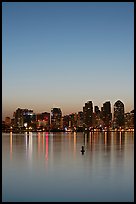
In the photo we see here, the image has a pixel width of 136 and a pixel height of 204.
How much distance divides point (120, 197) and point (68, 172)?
6817 mm

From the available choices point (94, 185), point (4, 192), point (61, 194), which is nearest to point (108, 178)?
point (94, 185)

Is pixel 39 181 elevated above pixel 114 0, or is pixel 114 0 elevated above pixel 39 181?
pixel 114 0

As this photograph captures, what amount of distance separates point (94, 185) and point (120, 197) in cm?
226

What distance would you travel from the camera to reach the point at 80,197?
1148 centimetres

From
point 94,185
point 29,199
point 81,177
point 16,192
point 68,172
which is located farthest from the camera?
point 68,172

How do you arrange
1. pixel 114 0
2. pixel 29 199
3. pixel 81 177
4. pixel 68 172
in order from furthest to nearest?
pixel 68 172 → pixel 81 177 → pixel 29 199 → pixel 114 0

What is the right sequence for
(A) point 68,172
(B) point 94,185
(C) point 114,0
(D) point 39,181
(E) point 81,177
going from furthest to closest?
(A) point 68,172 → (E) point 81,177 → (D) point 39,181 → (B) point 94,185 → (C) point 114,0

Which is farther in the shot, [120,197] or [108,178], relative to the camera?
[108,178]

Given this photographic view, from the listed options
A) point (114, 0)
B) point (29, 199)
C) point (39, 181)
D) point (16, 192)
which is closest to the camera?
point (114, 0)

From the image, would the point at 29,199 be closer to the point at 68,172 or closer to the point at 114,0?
the point at 68,172

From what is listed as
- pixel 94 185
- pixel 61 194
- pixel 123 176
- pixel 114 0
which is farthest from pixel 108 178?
pixel 114 0

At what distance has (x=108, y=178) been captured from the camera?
15.7 meters

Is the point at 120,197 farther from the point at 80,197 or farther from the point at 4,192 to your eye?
the point at 4,192

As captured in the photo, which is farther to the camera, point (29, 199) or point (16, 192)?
point (16, 192)
